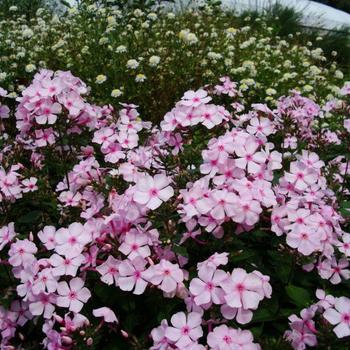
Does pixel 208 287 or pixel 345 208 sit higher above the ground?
pixel 208 287

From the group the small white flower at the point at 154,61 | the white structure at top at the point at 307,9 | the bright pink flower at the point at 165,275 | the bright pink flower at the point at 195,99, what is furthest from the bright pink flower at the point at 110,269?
the white structure at top at the point at 307,9

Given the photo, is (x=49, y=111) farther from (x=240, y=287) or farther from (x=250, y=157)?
(x=240, y=287)

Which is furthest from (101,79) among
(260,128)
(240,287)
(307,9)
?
(307,9)

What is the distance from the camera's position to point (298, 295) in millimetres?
1702

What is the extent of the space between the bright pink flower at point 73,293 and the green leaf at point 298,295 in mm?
628

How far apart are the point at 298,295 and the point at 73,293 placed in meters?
0.70

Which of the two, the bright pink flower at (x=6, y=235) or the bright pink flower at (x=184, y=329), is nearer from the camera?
the bright pink flower at (x=184, y=329)

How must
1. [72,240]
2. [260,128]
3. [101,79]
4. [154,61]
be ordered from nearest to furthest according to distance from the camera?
[72,240]
[260,128]
[101,79]
[154,61]

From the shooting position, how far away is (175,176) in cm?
197

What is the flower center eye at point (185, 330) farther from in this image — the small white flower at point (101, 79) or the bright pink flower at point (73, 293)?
the small white flower at point (101, 79)

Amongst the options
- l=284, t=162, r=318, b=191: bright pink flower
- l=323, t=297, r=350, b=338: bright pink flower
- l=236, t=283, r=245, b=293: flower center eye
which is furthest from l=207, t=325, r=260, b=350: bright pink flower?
l=284, t=162, r=318, b=191: bright pink flower

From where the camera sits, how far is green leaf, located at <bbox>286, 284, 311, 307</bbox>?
1.68m

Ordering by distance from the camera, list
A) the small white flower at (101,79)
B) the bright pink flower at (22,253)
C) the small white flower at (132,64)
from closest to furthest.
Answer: the bright pink flower at (22,253) < the small white flower at (101,79) < the small white flower at (132,64)

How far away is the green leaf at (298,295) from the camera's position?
5.52 feet
